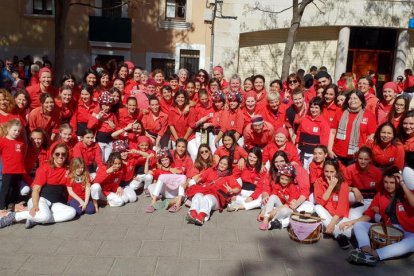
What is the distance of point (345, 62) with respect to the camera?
1848 cm

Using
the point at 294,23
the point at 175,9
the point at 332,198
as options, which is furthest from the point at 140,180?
the point at 175,9

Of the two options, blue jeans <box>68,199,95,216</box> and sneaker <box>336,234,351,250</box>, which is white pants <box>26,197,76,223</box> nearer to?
blue jeans <box>68,199,95,216</box>

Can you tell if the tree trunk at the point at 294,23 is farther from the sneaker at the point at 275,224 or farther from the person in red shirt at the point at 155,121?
the sneaker at the point at 275,224

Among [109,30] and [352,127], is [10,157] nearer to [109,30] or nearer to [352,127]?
[352,127]

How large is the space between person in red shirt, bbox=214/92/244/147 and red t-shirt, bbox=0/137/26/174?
3394 millimetres

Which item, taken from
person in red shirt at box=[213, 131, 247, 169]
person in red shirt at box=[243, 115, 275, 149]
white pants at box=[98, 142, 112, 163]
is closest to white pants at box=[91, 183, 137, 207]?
white pants at box=[98, 142, 112, 163]

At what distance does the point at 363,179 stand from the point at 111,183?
3822 millimetres

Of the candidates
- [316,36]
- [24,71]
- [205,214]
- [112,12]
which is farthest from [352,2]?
[205,214]

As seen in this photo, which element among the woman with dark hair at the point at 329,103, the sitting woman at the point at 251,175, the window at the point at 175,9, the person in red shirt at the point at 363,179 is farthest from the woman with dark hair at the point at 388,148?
the window at the point at 175,9

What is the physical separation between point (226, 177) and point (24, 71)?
37.8 feet

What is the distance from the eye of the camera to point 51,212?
594 cm

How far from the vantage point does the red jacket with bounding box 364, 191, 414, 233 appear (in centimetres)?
527

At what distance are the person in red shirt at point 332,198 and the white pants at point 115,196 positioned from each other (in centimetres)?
289

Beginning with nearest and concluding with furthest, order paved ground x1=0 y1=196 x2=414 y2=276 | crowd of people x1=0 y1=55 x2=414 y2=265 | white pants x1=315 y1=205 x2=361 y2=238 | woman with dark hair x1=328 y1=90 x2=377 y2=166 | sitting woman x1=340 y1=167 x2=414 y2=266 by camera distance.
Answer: paved ground x1=0 y1=196 x2=414 y2=276, sitting woman x1=340 y1=167 x2=414 y2=266, white pants x1=315 y1=205 x2=361 y2=238, crowd of people x1=0 y1=55 x2=414 y2=265, woman with dark hair x1=328 y1=90 x2=377 y2=166
